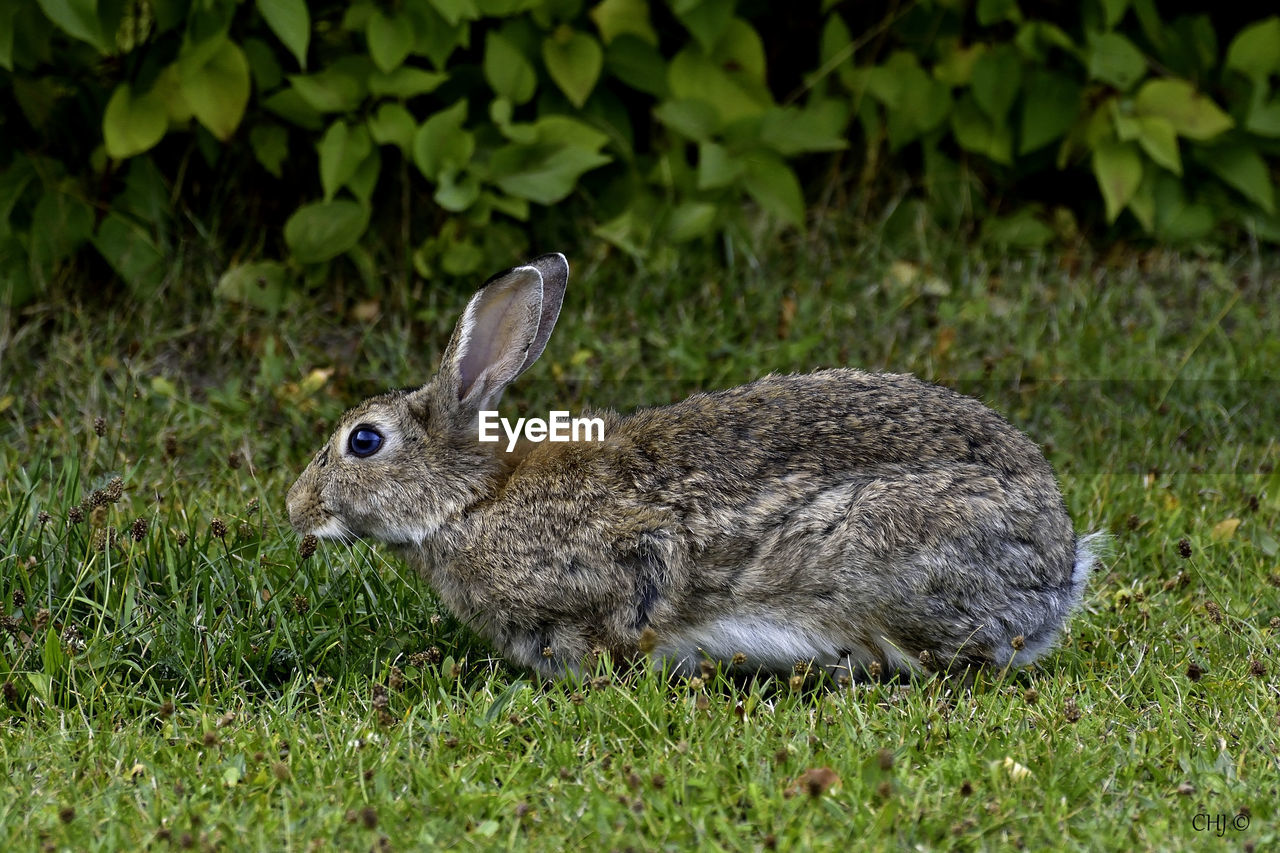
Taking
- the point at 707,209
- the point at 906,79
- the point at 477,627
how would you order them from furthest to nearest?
the point at 906,79 → the point at 707,209 → the point at 477,627

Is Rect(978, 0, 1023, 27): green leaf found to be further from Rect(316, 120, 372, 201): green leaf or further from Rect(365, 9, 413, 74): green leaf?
Rect(316, 120, 372, 201): green leaf

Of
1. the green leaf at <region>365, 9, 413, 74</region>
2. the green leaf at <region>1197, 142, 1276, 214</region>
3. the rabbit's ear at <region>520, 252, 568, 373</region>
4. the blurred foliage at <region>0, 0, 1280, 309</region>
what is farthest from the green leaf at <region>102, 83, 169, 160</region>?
the green leaf at <region>1197, 142, 1276, 214</region>

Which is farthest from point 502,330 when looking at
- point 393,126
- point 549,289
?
point 393,126

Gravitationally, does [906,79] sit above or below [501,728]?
above

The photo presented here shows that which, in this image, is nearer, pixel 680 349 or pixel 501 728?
pixel 501 728

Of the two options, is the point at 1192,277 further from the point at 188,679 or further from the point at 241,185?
the point at 188,679

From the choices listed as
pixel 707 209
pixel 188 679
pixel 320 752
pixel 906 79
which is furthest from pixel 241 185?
pixel 320 752
